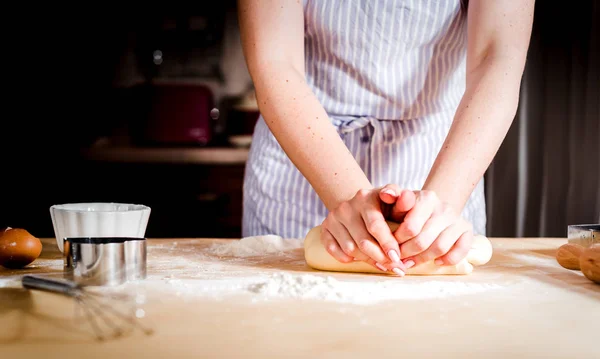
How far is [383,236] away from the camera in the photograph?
2.65ft

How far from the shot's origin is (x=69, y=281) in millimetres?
756

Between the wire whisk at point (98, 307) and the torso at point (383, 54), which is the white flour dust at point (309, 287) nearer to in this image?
the wire whisk at point (98, 307)

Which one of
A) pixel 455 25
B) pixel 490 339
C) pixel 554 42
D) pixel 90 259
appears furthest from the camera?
pixel 554 42

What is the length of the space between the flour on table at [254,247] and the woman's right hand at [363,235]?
180 millimetres

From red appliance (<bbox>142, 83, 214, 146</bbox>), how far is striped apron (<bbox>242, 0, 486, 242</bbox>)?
173 cm

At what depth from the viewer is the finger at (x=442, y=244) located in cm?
81

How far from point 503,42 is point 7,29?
2.84 metres

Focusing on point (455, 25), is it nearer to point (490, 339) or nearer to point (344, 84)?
point (344, 84)

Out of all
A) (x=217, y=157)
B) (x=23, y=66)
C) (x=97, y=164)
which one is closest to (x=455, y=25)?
(x=217, y=157)

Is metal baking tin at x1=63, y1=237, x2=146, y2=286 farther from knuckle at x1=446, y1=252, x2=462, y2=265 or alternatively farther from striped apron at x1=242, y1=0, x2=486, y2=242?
striped apron at x1=242, y1=0, x2=486, y2=242

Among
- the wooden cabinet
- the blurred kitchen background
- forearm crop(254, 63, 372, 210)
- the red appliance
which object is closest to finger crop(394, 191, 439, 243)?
forearm crop(254, 63, 372, 210)

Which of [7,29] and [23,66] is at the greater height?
[7,29]

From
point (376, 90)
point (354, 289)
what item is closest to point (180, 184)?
point (376, 90)

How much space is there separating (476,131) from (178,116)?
88.0 inches
